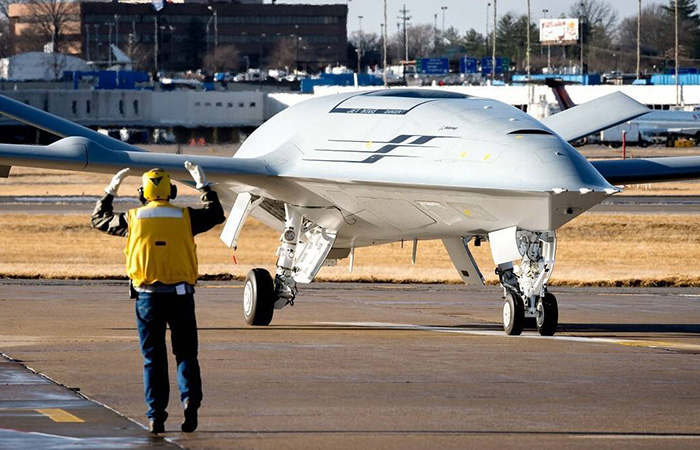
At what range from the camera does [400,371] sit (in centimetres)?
1521

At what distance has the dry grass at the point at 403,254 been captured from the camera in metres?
32.1

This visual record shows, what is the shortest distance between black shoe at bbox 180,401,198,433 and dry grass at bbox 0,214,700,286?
19.9m

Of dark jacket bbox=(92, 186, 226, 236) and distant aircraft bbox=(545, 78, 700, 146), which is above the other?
dark jacket bbox=(92, 186, 226, 236)

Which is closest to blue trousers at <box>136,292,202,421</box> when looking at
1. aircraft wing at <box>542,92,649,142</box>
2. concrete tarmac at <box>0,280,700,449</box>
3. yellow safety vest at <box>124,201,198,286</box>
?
yellow safety vest at <box>124,201,198,286</box>

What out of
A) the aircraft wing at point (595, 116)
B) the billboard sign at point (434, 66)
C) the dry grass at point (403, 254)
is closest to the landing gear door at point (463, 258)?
the aircraft wing at point (595, 116)

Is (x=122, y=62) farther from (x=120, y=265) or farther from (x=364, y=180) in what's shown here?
(x=364, y=180)

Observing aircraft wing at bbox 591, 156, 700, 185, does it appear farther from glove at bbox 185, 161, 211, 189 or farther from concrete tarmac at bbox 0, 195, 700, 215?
concrete tarmac at bbox 0, 195, 700, 215

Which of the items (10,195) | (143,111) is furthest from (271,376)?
(143,111)

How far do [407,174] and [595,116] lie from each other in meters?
5.74

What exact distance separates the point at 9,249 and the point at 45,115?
1650cm

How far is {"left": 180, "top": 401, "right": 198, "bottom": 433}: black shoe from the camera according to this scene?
11.5m

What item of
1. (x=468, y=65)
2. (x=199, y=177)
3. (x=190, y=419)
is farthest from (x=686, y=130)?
(x=190, y=419)

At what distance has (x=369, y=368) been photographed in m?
15.4

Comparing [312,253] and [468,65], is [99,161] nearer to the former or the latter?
→ [312,253]
